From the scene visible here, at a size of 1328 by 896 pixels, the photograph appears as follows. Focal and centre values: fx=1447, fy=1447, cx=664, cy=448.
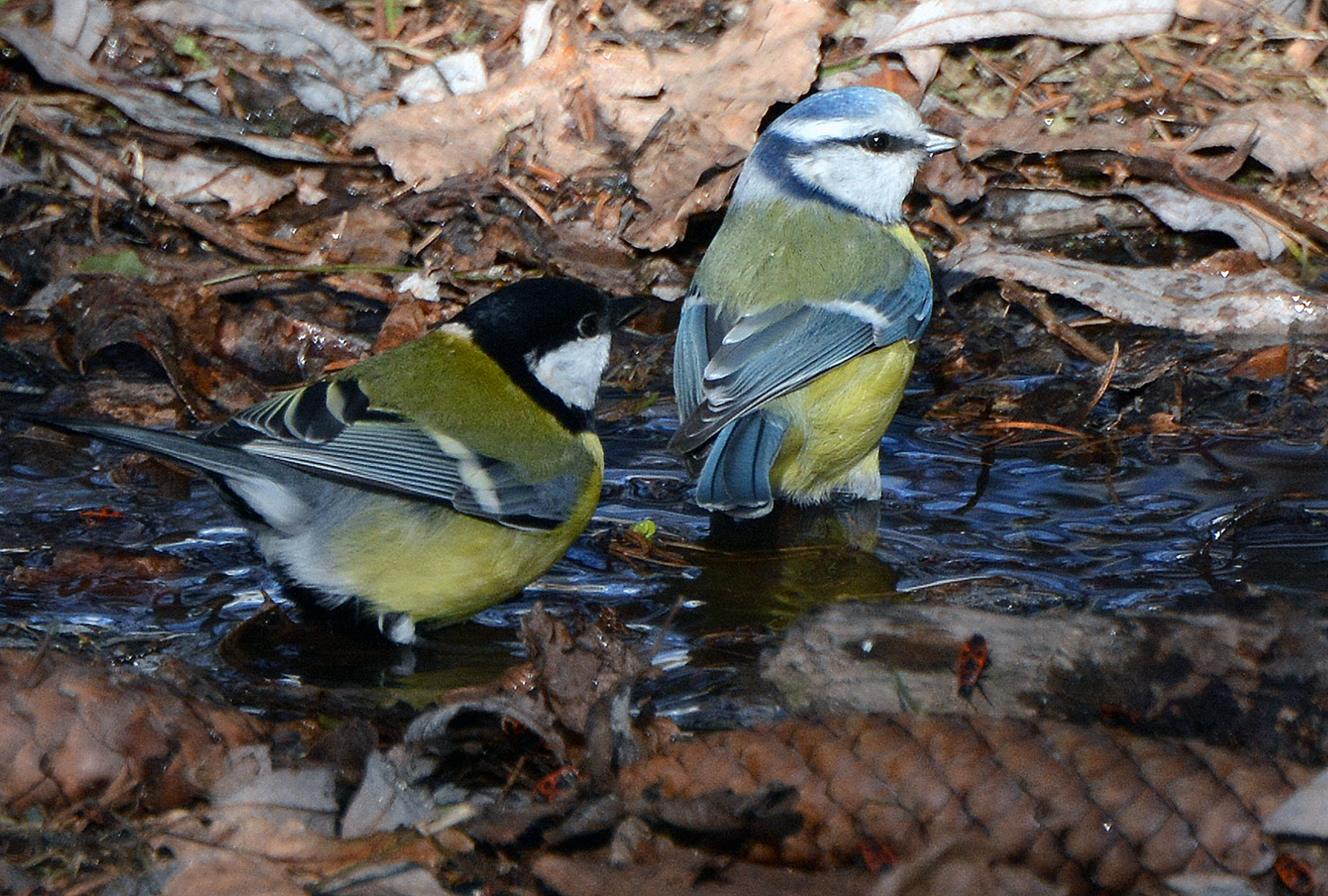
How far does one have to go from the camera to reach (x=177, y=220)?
17.4 ft

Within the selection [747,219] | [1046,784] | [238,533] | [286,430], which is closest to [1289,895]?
[1046,784]

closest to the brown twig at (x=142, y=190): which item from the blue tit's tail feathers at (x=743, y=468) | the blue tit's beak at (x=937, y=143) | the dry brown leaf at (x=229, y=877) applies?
the blue tit's tail feathers at (x=743, y=468)

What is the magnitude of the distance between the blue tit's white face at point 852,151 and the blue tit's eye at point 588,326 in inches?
46.9

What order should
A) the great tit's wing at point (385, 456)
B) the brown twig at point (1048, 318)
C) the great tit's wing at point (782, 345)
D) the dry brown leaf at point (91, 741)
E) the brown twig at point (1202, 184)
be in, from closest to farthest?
1. the dry brown leaf at point (91, 741)
2. the great tit's wing at point (385, 456)
3. the great tit's wing at point (782, 345)
4. the brown twig at point (1048, 318)
5. the brown twig at point (1202, 184)

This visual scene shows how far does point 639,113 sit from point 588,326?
7.21ft

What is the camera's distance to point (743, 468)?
379cm

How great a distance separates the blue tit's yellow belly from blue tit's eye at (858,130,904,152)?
729 mm

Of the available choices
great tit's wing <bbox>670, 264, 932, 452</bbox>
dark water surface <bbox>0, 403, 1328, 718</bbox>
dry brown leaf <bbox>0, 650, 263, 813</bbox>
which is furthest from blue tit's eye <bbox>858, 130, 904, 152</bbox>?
dry brown leaf <bbox>0, 650, 263, 813</bbox>

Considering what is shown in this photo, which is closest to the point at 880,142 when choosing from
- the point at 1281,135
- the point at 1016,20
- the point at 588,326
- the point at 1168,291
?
the point at 1168,291

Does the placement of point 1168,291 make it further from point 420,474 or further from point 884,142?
point 420,474

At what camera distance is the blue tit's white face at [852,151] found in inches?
179

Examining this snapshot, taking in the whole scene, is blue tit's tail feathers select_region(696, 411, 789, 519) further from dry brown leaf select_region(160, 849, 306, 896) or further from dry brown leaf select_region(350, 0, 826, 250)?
dry brown leaf select_region(160, 849, 306, 896)

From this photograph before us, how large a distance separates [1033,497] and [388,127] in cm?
299

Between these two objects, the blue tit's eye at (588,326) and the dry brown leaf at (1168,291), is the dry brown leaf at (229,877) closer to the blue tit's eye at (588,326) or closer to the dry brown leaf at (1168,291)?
the blue tit's eye at (588,326)
